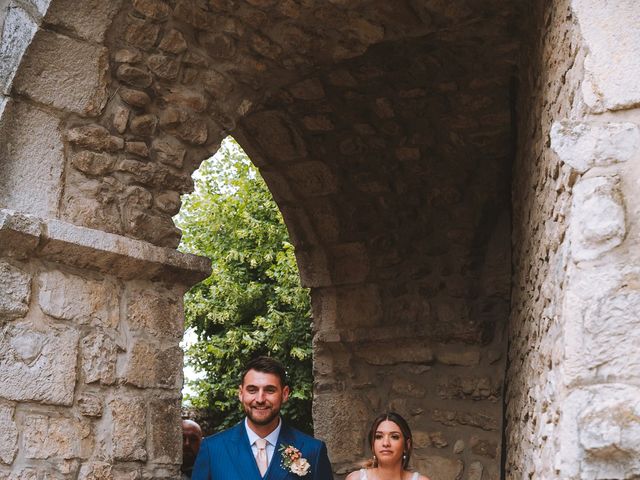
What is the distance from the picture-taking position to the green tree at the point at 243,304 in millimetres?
10234

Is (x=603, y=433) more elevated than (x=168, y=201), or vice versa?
(x=168, y=201)

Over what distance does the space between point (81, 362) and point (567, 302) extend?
2037mm

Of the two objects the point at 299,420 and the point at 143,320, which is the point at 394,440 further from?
the point at 299,420

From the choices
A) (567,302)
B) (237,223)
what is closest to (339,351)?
(567,302)

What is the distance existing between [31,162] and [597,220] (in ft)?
7.18

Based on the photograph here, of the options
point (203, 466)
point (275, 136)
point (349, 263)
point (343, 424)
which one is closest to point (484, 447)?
point (343, 424)

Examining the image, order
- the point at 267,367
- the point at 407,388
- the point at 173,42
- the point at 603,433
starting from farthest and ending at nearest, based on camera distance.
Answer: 1. the point at 407,388
2. the point at 173,42
3. the point at 267,367
4. the point at 603,433

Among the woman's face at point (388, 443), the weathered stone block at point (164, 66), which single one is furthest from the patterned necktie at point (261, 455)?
the weathered stone block at point (164, 66)

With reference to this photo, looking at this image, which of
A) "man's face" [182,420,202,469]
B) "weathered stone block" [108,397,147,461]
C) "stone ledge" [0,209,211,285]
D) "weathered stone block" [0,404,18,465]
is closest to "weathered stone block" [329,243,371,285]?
"man's face" [182,420,202,469]

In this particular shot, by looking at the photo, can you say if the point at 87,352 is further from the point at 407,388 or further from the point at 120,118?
the point at 407,388

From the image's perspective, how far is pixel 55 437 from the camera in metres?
3.30

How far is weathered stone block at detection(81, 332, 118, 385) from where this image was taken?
11.3 feet

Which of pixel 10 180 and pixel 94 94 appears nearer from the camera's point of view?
pixel 10 180

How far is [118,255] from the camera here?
356cm
